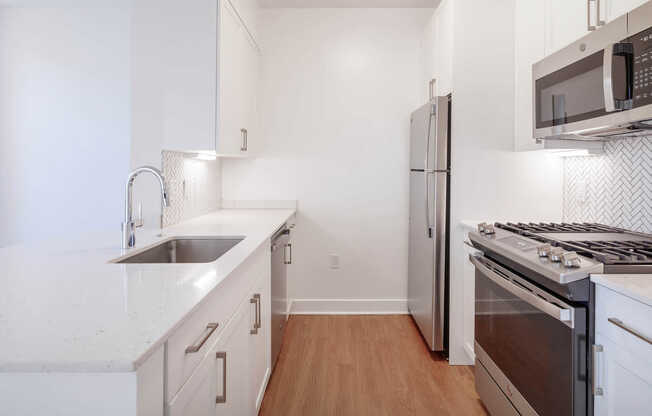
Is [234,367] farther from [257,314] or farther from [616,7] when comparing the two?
[616,7]

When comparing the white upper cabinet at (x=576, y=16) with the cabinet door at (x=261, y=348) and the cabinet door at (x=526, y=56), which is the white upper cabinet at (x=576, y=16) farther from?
the cabinet door at (x=261, y=348)

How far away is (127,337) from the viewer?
0.82m

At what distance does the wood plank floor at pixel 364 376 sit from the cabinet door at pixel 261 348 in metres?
0.17

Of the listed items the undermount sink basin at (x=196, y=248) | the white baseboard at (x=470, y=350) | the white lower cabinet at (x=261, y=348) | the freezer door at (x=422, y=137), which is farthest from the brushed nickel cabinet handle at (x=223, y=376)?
the freezer door at (x=422, y=137)

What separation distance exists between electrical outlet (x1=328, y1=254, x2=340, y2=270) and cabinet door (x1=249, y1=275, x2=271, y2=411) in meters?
1.46

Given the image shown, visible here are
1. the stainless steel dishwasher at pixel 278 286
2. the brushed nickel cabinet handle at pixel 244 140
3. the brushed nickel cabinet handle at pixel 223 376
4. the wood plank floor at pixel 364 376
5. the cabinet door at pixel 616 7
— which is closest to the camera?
the brushed nickel cabinet handle at pixel 223 376

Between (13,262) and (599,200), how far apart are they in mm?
2597

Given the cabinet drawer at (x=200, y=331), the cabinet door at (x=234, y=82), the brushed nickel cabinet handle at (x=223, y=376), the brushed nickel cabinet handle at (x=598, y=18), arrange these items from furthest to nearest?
the cabinet door at (x=234, y=82)
the brushed nickel cabinet handle at (x=598, y=18)
the brushed nickel cabinet handle at (x=223, y=376)
the cabinet drawer at (x=200, y=331)

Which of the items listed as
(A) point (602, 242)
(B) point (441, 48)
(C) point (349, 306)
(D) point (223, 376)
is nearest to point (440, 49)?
Result: (B) point (441, 48)

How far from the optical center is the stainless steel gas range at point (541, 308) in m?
1.34

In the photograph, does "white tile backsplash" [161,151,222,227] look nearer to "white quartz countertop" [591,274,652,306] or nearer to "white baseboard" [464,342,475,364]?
"white baseboard" [464,342,475,364]

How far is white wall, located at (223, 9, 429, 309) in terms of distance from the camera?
12.2 feet

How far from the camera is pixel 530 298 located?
1562 millimetres

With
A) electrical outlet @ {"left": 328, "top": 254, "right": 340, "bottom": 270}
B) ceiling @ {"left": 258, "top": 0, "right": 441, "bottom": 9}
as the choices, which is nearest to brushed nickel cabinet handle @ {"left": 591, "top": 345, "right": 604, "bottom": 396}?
electrical outlet @ {"left": 328, "top": 254, "right": 340, "bottom": 270}
